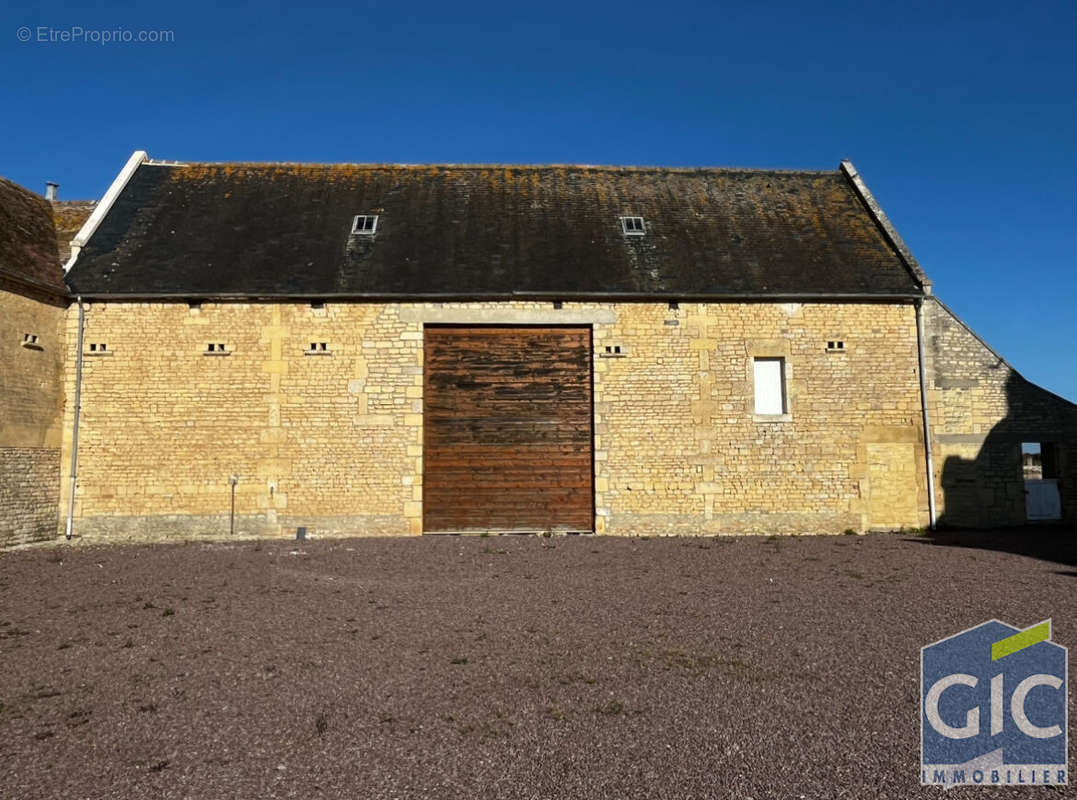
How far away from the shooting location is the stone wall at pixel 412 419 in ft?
46.8

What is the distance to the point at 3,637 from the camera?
6.84 meters

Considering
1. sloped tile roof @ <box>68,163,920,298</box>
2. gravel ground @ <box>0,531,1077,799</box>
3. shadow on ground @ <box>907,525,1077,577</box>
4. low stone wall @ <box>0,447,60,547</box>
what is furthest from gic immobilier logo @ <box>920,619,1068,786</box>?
low stone wall @ <box>0,447,60,547</box>

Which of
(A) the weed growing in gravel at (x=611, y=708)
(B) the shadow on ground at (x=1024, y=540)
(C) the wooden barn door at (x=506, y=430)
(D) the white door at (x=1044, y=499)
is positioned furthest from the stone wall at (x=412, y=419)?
(A) the weed growing in gravel at (x=611, y=708)

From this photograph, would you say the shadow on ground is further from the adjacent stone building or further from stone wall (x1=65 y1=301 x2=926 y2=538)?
the adjacent stone building

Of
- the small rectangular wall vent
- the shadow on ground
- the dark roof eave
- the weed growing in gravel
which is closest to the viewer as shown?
the weed growing in gravel

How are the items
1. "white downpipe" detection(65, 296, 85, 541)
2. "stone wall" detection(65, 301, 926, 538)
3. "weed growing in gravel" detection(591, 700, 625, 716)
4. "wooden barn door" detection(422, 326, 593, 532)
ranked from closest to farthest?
"weed growing in gravel" detection(591, 700, 625, 716), "white downpipe" detection(65, 296, 85, 541), "stone wall" detection(65, 301, 926, 538), "wooden barn door" detection(422, 326, 593, 532)

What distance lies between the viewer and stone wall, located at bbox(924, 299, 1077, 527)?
49.9 ft

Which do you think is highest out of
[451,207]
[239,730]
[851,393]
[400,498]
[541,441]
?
[451,207]

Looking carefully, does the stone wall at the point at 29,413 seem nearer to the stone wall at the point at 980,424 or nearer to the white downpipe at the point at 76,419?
the white downpipe at the point at 76,419

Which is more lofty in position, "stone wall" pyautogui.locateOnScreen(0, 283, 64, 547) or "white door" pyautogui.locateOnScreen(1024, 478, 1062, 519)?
"stone wall" pyautogui.locateOnScreen(0, 283, 64, 547)

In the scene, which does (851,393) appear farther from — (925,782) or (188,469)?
(188,469)

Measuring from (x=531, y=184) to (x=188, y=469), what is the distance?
10.5 meters

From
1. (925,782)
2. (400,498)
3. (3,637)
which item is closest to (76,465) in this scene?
(400,498)

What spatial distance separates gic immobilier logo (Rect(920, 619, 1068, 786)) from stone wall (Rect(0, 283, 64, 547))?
14389mm
